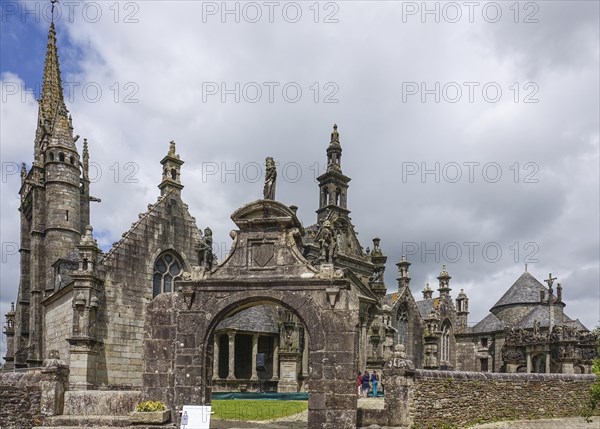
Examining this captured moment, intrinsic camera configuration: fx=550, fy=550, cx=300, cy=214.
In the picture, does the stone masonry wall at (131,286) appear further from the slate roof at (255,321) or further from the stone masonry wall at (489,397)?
the stone masonry wall at (489,397)

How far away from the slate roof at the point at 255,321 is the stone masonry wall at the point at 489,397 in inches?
582

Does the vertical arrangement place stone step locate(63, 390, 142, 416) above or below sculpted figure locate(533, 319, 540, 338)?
above

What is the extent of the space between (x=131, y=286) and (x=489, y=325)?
36955mm

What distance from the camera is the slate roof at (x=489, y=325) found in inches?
1926

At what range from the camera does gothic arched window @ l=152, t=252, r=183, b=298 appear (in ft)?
77.8

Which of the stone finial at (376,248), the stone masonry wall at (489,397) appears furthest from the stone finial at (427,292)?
the stone masonry wall at (489,397)

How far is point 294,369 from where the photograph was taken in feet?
94.0

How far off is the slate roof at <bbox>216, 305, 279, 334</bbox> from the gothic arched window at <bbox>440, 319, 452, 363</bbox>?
2526cm

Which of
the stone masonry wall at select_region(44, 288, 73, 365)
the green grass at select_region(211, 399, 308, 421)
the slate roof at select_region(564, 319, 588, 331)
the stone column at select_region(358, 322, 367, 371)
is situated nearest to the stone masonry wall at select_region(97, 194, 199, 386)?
the stone masonry wall at select_region(44, 288, 73, 365)

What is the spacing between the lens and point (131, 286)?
73.7 ft

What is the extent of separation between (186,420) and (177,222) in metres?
14.1

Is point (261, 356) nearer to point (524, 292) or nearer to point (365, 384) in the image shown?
point (365, 384)

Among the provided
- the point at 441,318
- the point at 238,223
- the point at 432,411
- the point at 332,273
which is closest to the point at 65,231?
the point at 238,223

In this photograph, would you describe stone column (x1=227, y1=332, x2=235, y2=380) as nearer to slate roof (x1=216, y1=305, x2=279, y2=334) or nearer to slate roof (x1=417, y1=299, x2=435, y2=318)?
slate roof (x1=216, y1=305, x2=279, y2=334)
